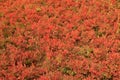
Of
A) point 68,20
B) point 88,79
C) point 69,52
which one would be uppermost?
point 68,20

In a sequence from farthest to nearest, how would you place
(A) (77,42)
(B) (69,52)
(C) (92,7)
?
(C) (92,7), (A) (77,42), (B) (69,52)

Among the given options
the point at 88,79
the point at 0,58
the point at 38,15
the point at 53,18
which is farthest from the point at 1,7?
the point at 88,79

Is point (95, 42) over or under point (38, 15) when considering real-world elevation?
under

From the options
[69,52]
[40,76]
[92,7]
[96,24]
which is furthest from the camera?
[92,7]

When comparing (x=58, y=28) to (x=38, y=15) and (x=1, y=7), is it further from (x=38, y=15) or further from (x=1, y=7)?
(x=1, y=7)

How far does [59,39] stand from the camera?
34.0ft

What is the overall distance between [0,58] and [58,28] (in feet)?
9.48

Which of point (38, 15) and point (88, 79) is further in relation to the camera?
point (38, 15)

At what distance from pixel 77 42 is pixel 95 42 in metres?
0.71

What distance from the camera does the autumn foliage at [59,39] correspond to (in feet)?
29.6

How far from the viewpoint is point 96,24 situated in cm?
1145

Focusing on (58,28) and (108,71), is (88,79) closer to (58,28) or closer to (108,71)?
(108,71)

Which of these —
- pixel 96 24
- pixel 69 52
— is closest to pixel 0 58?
pixel 69 52

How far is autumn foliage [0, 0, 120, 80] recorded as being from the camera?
9.03m
